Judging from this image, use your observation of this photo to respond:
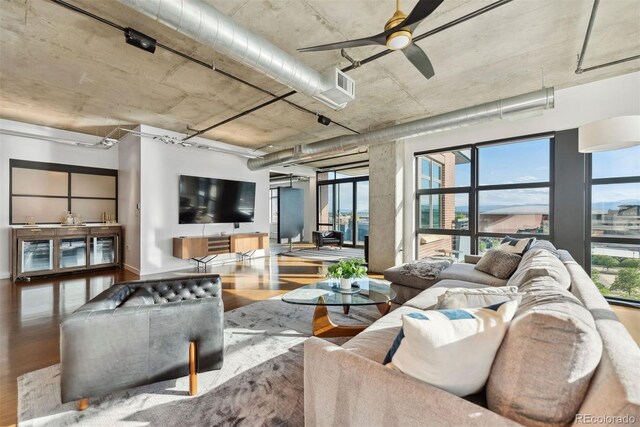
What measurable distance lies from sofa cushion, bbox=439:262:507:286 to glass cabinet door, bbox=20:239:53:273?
23.3 ft

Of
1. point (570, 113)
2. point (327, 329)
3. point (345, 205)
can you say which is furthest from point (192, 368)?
point (345, 205)

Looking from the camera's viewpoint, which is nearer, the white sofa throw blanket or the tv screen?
the white sofa throw blanket

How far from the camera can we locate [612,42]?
9.91ft

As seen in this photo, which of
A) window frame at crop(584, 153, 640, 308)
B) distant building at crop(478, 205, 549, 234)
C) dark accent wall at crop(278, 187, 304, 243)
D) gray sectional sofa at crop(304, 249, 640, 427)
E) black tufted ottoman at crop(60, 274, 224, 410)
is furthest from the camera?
dark accent wall at crop(278, 187, 304, 243)

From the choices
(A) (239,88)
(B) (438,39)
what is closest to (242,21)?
(A) (239,88)

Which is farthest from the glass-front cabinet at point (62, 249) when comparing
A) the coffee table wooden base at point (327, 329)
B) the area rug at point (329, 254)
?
the coffee table wooden base at point (327, 329)

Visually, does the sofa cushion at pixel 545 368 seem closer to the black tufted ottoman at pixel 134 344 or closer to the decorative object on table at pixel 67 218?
the black tufted ottoman at pixel 134 344

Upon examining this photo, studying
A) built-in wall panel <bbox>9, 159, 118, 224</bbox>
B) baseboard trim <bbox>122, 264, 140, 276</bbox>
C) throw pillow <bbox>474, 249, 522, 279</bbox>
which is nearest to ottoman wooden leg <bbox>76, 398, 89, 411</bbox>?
throw pillow <bbox>474, 249, 522, 279</bbox>

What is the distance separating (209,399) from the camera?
189cm

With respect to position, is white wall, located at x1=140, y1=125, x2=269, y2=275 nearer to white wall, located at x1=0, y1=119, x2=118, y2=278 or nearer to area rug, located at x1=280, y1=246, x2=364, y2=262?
white wall, located at x1=0, y1=119, x2=118, y2=278

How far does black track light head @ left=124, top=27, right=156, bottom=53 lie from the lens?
262cm

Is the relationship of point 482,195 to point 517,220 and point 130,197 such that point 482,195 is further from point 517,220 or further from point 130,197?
point 130,197

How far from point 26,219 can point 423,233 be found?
8.17 m

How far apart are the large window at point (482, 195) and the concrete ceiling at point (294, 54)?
1110mm
